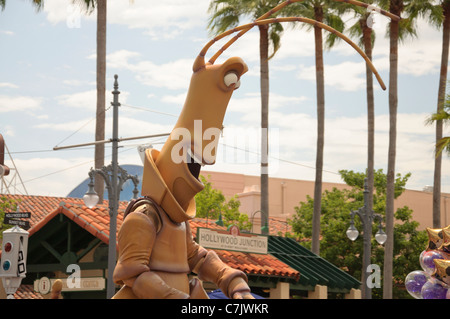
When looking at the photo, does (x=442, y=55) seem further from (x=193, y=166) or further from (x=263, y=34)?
(x=193, y=166)

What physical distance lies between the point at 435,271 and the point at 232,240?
6774 millimetres

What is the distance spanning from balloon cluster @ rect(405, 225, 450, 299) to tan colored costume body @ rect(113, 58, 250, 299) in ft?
16.8

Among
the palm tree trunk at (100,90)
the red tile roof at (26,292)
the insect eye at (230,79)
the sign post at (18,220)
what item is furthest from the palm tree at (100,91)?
the insect eye at (230,79)

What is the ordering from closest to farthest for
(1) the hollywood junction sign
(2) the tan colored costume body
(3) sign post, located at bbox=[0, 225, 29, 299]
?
(2) the tan colored costume body → (3) sign post, located at bbox=[0, 225, 29, 299] → (1) the hollywood junction sign

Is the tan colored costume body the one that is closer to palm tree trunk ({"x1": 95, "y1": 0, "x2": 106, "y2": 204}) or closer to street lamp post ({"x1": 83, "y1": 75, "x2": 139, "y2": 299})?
street lamp post ({"x1": 83, "y1": 75, "x2": 139, "y2": 299})

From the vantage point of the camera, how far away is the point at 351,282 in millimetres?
19953

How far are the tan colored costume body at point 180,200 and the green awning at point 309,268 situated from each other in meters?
12.1

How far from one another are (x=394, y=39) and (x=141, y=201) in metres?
21.6

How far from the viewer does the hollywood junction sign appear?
15723 millimetres

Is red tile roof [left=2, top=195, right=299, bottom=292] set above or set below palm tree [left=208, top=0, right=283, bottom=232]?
below

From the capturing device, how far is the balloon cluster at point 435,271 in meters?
10.7

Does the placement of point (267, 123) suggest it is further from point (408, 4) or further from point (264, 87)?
point (408, 4)

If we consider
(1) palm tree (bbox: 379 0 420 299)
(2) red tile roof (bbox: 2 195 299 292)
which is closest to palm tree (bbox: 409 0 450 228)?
(1) palm tree (bbox: 379 0 420 299)
